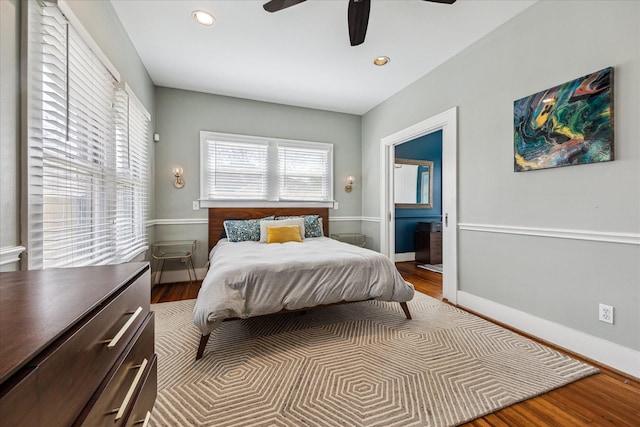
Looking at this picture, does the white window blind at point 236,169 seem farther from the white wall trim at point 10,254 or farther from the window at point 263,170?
the white wall trim at point 10,254

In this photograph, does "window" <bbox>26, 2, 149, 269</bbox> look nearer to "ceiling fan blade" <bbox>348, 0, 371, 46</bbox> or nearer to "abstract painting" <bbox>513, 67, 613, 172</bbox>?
"ceiling fan blade" <bbox>348, 0, 371, 46</bbox>

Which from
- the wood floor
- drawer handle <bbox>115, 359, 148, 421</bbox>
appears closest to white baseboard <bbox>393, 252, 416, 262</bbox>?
the wood floor

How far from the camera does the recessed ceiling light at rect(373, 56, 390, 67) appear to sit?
2975 mm

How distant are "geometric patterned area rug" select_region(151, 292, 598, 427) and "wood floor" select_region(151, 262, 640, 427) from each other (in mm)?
45

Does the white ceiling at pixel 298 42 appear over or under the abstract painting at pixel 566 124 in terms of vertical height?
over

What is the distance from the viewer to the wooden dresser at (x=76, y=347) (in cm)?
42

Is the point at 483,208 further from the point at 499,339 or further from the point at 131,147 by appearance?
the point at 131,147

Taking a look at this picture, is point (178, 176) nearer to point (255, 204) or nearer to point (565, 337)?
point (255, 204)

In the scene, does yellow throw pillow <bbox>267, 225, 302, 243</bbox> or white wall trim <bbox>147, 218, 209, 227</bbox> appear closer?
yellow throw pillow <bbox>267, 225, 302, 243</bbox>

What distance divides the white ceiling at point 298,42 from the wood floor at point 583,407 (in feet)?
8.95

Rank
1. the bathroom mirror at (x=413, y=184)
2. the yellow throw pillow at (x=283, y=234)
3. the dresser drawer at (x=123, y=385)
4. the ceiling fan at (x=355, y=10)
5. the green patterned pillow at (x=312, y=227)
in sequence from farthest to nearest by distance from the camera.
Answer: the bathroom mirror at (x=413, y=184), the green patterned pillow at (x=312, y=227), the yellow throw pillow at (x=283, y=234), the ceiling fan at (x=355, y=10), the dresser drawer at (x=123, y=385)

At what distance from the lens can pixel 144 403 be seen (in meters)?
0.99

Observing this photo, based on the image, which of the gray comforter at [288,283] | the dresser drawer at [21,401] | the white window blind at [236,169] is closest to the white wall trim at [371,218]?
the white window blind at [236,169]

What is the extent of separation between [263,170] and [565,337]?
12.4ft
